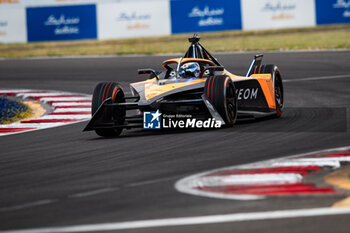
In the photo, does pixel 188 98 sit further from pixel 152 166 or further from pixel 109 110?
pixel 152 166

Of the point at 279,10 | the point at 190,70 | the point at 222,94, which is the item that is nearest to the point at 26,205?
the point at 222,94

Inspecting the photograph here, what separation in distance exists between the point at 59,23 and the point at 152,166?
24.0 metres

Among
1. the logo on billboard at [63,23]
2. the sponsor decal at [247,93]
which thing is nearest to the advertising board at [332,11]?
the logo on billboard at [63,23]

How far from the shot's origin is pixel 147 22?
1198 inches

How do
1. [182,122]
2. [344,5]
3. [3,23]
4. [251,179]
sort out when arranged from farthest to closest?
[3,23] < [344,5] < [182,122] < [251,179]

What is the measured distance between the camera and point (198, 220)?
5.41m

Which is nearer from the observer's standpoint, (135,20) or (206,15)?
(206,15)

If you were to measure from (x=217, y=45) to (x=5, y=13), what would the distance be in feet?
31.3

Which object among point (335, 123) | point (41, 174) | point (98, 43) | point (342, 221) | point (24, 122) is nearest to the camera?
point (342, 221)

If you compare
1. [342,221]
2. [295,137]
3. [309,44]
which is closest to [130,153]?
[295,137]

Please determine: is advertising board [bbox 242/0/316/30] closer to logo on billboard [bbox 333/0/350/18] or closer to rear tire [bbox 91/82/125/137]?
→ logo on billboard [bbox 333/0/350/18]

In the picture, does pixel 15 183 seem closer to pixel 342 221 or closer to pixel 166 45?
pixel 342 221

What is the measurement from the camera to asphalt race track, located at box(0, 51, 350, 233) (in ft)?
18.5

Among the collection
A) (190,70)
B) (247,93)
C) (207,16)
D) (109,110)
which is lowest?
(109,110)
